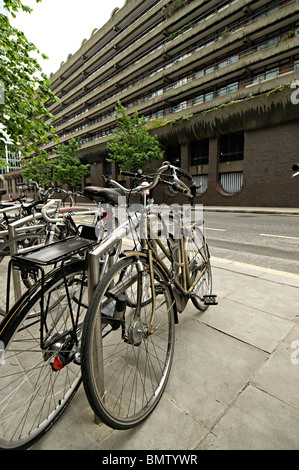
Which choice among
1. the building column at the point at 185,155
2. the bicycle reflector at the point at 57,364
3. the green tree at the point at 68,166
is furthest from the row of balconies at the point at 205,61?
the bicycle reflector at the point at 57,364

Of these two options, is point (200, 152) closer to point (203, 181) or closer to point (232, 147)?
point (203, 181)

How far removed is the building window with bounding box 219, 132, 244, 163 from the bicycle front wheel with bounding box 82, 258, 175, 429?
77.2 ft

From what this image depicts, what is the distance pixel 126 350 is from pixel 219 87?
28.8 metres

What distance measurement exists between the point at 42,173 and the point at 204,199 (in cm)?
3516

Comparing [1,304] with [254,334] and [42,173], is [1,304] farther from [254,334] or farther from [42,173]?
[42,173]

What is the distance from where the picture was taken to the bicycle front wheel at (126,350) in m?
1.19

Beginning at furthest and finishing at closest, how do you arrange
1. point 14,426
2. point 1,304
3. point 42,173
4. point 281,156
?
point 42,173
point 281,156
point 1,304
point 14,426

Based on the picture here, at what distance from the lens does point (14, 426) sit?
1.37 metres

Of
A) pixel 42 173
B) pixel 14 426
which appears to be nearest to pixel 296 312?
pixel 14 426

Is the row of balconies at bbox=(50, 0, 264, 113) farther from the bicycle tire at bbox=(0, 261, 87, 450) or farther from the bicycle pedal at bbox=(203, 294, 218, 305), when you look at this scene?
the bicycle tire at bbox=(0, 261, 87, 450)

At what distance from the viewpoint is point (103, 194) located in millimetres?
2016

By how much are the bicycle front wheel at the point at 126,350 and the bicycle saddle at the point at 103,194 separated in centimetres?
71

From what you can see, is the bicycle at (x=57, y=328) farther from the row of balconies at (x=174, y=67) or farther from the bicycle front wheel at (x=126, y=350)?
the row of balconies at (x=174, y=67)

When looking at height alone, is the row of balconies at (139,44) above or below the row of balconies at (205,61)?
above
